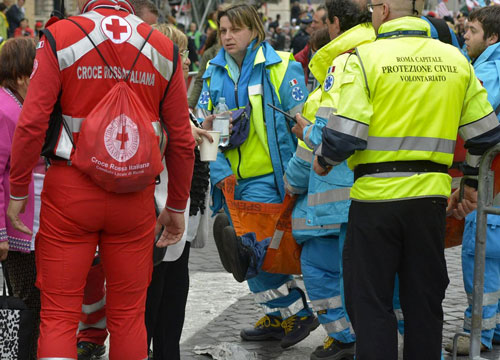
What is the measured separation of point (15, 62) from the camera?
4805 mm

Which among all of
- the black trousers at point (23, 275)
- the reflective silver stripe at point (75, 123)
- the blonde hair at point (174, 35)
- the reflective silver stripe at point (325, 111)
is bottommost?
the black trousers at point (23, 275)

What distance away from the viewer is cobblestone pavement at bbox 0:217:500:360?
5691mm

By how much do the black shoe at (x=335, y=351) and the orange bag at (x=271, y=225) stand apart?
19.9 inches

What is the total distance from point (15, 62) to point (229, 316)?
8.40ft

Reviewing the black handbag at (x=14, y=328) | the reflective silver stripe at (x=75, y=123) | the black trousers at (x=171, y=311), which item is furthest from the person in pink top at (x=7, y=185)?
the reflective silver stripe at (x=75, y=123)

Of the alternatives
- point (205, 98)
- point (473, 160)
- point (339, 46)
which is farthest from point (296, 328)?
point (339, 46)

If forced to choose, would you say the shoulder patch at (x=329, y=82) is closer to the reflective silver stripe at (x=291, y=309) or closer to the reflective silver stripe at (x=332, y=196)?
the reflective silver stripe at (x=332, y=196)

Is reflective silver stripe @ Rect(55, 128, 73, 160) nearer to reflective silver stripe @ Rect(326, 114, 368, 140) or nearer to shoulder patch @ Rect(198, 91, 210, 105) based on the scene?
reflective silver stripe @ Rect(326, 114, 368, 140)

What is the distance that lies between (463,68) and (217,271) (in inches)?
165

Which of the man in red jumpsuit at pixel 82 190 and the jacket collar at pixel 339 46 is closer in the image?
the man in red jumpsuit at pixel 82 190

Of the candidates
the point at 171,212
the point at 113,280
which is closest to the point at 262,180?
the point at 171,212

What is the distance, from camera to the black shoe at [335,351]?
5402mm

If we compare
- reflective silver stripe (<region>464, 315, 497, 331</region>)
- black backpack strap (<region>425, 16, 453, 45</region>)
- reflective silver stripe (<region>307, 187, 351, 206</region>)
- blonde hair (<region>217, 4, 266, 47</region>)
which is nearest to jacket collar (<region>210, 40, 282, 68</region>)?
blonde hair (<region>217, 4, 266, 47</region>)

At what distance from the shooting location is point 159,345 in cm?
495
